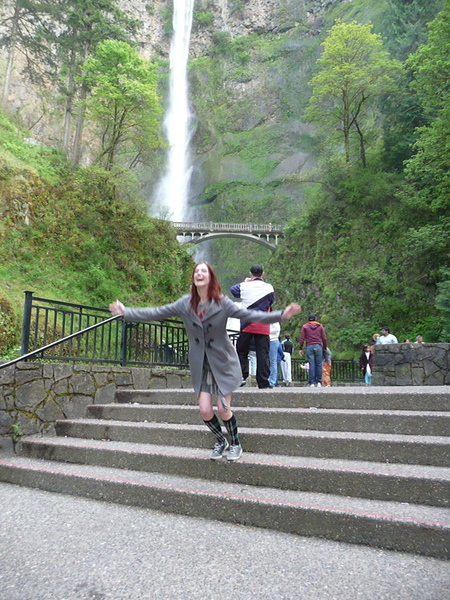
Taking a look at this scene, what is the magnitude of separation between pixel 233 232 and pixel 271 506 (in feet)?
139

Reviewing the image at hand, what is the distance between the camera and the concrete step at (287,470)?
3.23 meters

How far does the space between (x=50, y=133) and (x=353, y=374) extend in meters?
31.8

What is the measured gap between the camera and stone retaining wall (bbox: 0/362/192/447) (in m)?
5.29

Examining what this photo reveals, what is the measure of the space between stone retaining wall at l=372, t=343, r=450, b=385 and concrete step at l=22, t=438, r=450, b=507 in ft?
26.6

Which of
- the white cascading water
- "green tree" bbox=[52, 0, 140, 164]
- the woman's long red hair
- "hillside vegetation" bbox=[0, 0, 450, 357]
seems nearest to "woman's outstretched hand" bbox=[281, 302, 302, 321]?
the woman's long red hair

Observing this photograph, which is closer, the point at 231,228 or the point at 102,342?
the point at 102,342

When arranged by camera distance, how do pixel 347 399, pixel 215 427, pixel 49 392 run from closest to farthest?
pixel 215 427 → pixel 347 399 → pixel 49 392

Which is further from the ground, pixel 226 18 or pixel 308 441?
pixel 226 18

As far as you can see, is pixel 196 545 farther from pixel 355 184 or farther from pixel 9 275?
pixel 355 184

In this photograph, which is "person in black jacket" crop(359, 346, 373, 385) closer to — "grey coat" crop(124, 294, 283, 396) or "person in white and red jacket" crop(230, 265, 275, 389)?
"person in white and red jacket" crop(230, 265, 275, 389)

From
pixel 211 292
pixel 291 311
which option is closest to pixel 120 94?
pixel 211 292

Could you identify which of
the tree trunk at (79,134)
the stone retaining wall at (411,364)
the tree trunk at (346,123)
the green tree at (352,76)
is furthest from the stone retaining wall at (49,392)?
the tree trunk at (346,123)

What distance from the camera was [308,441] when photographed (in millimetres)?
4082

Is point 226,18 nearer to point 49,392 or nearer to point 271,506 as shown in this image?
point 49,392
